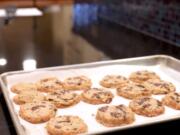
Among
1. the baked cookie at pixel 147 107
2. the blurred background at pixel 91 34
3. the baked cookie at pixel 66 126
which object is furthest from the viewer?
the blurred background at pixel 91 34

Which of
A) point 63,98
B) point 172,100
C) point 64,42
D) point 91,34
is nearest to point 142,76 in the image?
point 172,100

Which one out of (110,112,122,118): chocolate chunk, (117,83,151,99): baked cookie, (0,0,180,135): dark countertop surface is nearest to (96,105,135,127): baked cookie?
(110,112,122,118): chocolate chunk

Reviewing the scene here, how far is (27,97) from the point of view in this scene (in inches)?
31.1

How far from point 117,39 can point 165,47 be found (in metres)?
0.26

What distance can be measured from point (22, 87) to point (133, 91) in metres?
0.32

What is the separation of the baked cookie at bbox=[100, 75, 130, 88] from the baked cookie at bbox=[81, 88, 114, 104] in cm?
7

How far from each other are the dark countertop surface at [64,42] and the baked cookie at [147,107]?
1.05 feet

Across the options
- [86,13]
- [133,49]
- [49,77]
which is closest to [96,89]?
[49,77]

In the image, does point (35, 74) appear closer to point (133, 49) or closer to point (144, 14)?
point (133, 49)

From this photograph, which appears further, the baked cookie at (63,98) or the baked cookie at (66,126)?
the baked cookie at (63,98)

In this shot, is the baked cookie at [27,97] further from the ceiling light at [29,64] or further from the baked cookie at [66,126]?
the ceiling light at [29,64]

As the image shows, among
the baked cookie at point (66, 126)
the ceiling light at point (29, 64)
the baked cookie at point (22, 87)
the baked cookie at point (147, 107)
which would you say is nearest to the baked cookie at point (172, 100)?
the baked cookie at point (147, 107)

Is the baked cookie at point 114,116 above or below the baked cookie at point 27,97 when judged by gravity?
below

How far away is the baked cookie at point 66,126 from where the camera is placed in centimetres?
64
